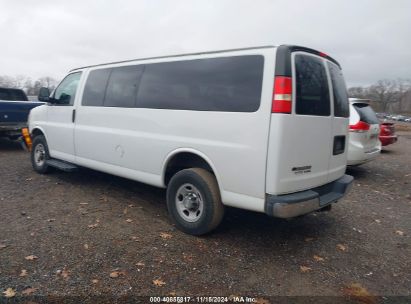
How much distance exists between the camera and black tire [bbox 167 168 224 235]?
3922mm

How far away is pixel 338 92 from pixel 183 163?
2.19 m

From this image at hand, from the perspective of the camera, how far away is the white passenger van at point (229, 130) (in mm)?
3447

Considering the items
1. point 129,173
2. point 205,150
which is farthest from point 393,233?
point 129,173

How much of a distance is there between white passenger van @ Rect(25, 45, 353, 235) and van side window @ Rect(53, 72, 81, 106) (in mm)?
949

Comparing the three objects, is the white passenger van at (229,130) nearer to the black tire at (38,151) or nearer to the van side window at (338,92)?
the van side window at (338,92)

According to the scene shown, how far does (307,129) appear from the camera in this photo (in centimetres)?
363

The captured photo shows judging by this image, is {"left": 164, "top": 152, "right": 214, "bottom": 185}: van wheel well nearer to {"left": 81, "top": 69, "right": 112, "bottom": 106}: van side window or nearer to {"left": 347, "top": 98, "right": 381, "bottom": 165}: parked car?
{"left": 81, "top": 69, "right": 112, "bottom": 106}: van side window

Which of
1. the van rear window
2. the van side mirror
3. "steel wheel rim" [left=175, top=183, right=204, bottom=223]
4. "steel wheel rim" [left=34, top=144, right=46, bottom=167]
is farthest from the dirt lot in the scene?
the van rear window

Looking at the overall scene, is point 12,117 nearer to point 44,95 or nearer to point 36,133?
point 36,133

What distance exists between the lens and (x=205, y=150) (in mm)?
3928

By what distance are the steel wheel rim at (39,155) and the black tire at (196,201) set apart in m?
3.94

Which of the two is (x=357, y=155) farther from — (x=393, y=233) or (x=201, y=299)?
(x=201, y=299)

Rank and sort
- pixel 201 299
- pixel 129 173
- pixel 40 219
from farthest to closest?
pixel 129 173 < pixel 40 219 < pixel 201 299

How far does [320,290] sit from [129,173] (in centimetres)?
303
